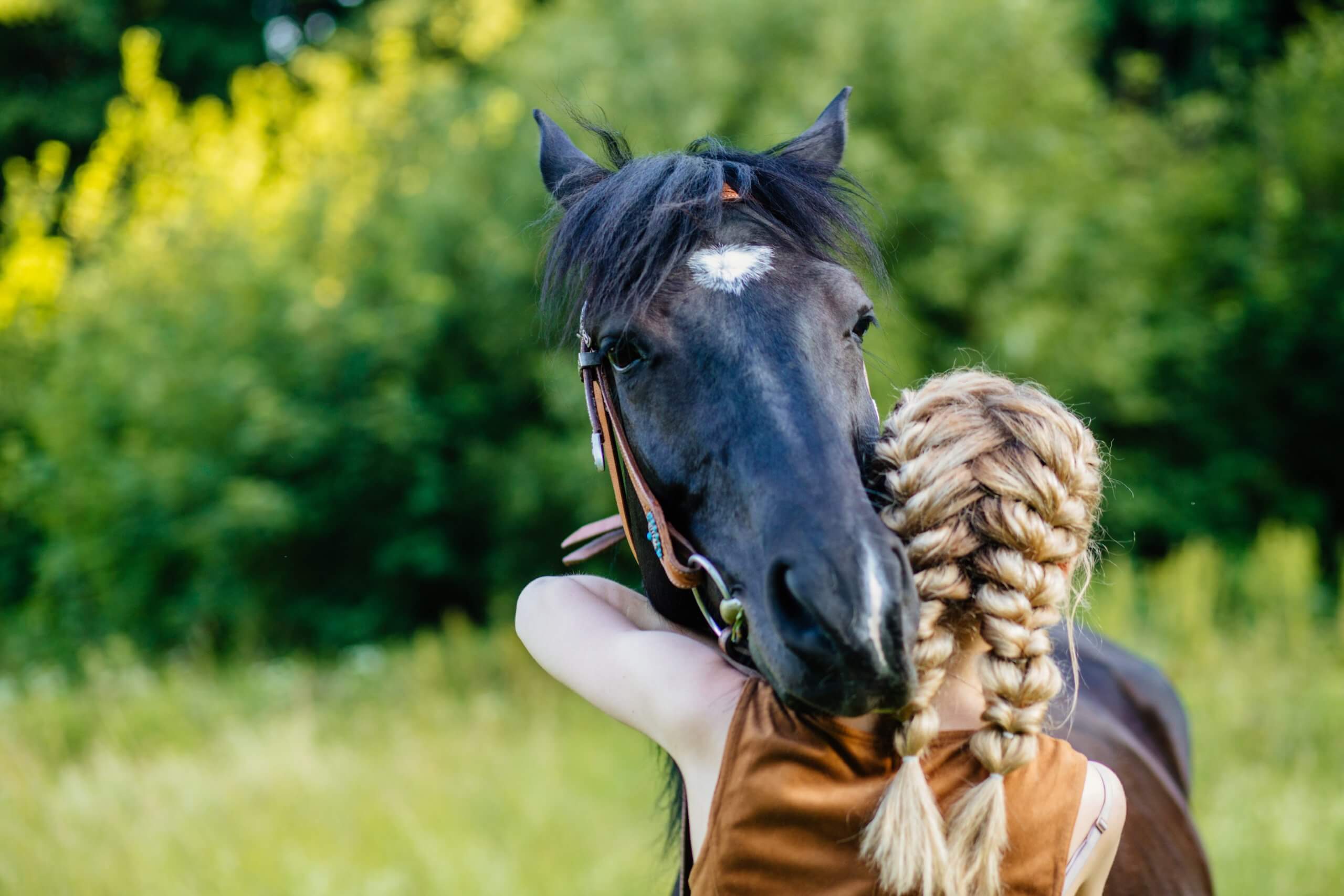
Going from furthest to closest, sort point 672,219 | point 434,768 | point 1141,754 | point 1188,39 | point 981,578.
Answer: point 1188,39
point 434,768
point 1141,754
point 672,219
point 981,578

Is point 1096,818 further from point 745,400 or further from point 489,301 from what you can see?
point 489,301

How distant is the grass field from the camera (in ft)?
14.2

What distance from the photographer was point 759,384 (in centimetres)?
150

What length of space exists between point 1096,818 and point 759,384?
2.58ft

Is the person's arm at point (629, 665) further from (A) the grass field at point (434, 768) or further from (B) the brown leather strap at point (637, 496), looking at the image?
(A) the grass field at point (434, 768)

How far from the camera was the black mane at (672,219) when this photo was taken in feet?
5.49

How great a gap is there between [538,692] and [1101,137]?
25.1 ft

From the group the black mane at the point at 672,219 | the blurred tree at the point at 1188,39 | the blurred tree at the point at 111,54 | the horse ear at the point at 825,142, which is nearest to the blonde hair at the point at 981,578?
the black mane at the point at 672,219

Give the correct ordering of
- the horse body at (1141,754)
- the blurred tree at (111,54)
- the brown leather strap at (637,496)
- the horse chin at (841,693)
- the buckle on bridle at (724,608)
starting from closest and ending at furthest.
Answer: the horse chin at (841,693), the buckle on bridle at (724,608), the brown leather strap at (637,496), the horse body at (1141,754), the blurred tree at (111,54)

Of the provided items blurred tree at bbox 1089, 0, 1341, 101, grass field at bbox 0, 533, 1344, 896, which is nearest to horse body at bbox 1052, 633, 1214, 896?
grass field at bbox 0, 533, 1344, 896

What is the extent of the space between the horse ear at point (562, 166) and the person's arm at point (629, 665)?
0.86m

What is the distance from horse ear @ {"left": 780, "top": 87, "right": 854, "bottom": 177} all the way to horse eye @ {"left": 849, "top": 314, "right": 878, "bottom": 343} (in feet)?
1.39

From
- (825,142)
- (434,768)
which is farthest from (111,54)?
(825,142)

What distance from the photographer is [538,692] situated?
264 inches
